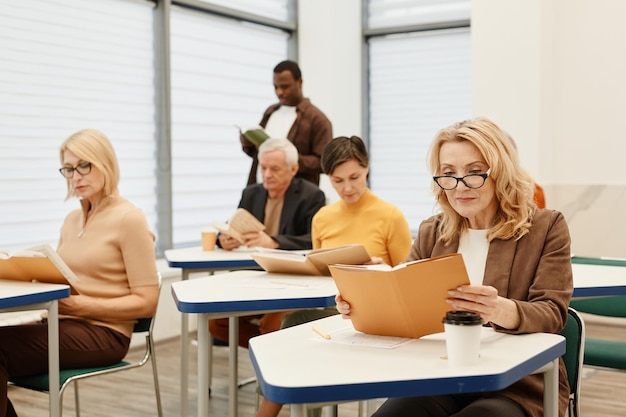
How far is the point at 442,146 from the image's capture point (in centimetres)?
228

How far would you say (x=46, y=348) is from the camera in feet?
10.0

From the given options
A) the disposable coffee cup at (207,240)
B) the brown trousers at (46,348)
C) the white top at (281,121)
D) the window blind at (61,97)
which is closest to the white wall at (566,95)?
the white top at (281,121)

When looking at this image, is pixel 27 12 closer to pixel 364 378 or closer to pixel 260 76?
pixel 260 76

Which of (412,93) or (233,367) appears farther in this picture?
(412,93)

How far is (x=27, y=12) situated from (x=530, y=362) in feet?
14.1

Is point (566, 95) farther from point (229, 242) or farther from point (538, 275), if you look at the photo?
point (538, 275)

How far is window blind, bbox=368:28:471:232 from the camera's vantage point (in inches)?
277

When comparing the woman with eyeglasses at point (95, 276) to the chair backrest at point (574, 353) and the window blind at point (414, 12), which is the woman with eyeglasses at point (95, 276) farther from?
the window blind at point (414, 12)

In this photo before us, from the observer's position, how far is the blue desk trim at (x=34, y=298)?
2.70 metres

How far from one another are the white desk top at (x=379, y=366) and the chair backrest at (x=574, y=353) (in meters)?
0.39

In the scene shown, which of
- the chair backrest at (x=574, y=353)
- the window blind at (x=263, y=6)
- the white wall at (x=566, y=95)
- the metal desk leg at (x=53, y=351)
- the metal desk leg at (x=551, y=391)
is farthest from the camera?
the window blind at (x=263, y=6)

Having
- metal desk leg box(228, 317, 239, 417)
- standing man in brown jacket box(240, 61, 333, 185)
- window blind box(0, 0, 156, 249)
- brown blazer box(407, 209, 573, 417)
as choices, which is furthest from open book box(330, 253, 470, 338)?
window blind box(0, 0, 156, 249)

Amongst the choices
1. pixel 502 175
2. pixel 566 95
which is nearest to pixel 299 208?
pixel 502 175

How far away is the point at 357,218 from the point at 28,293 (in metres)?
1.52
